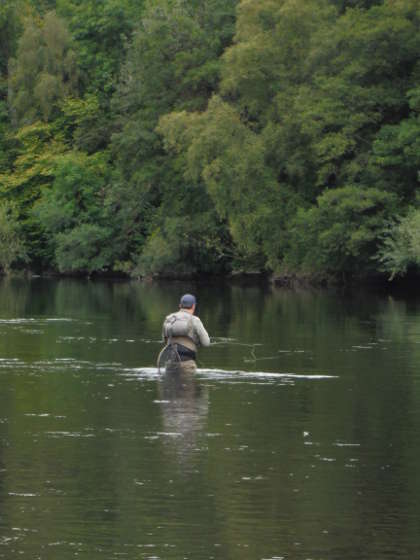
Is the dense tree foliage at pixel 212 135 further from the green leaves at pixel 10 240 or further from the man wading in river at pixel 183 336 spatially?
the man wading in river at pixel 183 336

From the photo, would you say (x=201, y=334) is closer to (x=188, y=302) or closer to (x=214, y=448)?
(x=188, y=302)

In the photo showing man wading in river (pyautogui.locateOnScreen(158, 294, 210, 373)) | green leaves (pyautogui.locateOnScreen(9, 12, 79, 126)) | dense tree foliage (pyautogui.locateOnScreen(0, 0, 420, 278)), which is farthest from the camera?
green leaves (pyautogui.locateOnScreen(9, 12, 79, 126))

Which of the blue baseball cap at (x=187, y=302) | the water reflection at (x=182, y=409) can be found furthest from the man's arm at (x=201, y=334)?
the water reflection at (x=182, y=409)

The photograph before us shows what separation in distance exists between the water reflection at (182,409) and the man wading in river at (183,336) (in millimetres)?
153

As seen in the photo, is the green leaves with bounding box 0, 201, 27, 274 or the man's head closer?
the man's head

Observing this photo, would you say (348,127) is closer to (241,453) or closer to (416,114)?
(416,114)

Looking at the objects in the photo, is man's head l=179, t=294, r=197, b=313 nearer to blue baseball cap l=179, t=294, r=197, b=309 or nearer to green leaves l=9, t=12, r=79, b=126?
blue baseball cap l=179, t=294, r=197, b=309

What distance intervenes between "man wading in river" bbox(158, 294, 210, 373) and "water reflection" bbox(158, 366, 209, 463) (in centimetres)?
15

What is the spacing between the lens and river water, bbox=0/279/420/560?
42.6 feet

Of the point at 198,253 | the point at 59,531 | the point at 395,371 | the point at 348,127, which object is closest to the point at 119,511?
the point at 59,531

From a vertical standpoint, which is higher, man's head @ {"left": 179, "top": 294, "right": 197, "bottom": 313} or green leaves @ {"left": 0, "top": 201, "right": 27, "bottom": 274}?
green leaves @ {"left": 0, "top": 201, "right": 27, "bottom": 274}

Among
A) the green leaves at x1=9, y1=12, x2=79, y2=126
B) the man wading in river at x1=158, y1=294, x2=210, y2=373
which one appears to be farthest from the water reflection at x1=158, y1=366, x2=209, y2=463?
the green leaves at x1=9, y1=12, x2=79, y2=126

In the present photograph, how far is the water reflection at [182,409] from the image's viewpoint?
59.2 feet

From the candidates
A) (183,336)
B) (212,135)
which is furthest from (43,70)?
(183,336)
